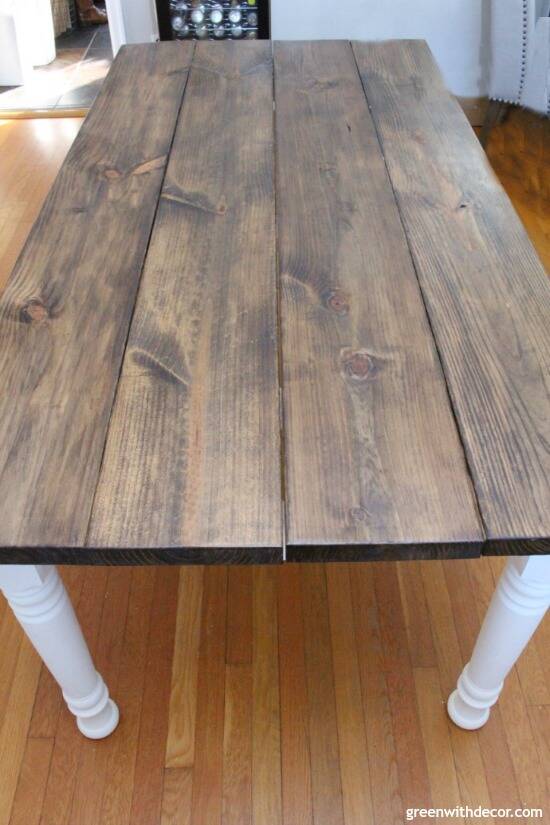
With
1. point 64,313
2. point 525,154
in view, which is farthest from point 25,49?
point 64,313

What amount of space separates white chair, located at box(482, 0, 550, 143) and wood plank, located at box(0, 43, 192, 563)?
3.79 feet

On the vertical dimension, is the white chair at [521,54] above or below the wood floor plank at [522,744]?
above

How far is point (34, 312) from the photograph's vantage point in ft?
3.22

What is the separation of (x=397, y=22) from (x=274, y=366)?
85.5 inches

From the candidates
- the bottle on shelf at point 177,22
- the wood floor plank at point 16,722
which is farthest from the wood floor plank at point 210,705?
the bottle on shelf at point 177,22

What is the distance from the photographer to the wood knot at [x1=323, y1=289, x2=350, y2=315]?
0.98 m

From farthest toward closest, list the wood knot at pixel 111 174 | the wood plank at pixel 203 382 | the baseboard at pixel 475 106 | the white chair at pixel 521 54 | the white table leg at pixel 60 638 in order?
the baseboard at pixel 475 106 < the white chair at pixel 521 54 < the wood knot at pixel 111 174 < the white table leg at pixel 60 638 < the wood plank at pixel 203 382

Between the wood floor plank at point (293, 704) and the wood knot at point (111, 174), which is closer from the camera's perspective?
the wood floor plank at point (293, 704)

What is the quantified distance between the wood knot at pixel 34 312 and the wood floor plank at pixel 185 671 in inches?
24.2

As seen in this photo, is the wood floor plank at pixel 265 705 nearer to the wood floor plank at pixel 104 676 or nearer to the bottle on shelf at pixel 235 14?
the wood floor plank at pixel 104 676

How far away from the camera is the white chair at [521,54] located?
2.06m

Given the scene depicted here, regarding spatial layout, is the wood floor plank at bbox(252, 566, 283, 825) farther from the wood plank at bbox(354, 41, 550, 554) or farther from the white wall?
the white wall

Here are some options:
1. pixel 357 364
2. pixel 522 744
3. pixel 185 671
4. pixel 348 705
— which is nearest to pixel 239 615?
pixel 185 671

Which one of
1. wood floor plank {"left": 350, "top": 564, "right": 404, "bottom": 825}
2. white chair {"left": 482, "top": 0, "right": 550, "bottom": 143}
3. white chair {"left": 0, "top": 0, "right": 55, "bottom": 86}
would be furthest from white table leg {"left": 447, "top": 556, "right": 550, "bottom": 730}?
white chair {"left": 0, "top": 0, "right": 55, "bottom": 86}
